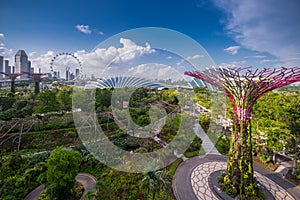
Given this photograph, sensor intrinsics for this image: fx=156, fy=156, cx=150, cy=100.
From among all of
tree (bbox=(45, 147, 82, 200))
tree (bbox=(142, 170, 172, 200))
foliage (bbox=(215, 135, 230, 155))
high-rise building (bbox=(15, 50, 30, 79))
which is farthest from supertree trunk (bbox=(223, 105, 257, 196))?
high-rise building (bbox=(15, 50, 30, 79))

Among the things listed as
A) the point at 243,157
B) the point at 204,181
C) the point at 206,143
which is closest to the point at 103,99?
the point at 206,143

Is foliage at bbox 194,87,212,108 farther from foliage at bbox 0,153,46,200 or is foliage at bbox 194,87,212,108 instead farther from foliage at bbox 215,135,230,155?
foliage at bbox 0,153,46,200

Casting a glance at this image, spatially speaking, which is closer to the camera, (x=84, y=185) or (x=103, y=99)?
(x=84, y=185)

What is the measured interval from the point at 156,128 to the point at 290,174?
466 inches

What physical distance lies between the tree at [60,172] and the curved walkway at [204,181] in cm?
606

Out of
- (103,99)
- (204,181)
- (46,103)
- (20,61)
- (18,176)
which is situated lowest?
(204,181)

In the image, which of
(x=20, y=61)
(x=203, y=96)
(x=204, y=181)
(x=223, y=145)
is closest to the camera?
(x=204, y=181)

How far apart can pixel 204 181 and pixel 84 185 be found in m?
7.81

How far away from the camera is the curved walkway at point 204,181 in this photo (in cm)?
917

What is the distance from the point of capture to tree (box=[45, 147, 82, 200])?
765 cm

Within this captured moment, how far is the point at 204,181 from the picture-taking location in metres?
10.3

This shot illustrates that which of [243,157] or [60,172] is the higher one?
[243,157]

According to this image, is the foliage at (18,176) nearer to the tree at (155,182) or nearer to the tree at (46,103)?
the tree at (155,182)

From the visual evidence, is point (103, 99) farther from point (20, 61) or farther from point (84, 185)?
point (20, 61)
